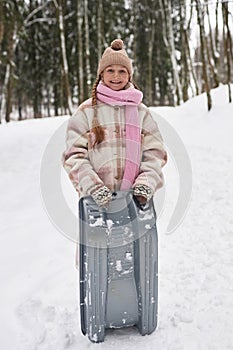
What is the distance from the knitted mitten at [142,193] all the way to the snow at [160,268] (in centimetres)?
85

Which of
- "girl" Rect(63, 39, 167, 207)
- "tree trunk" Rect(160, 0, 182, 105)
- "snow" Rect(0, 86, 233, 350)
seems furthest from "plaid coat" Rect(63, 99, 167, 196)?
"tree trunk" Rect(160, 0, 182, 105)

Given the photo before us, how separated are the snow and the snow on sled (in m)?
0.20

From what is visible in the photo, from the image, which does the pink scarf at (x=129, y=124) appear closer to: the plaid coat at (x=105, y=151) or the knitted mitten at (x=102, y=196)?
the plaid coat at (x=105, y=151)

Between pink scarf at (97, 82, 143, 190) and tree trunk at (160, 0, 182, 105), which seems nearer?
pink scarf at (97, 82, 143, 190)

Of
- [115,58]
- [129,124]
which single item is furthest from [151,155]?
[115,58]

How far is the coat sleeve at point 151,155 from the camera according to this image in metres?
2.42

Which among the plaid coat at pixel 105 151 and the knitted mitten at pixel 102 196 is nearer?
the knitted mitten at pixel 102 196

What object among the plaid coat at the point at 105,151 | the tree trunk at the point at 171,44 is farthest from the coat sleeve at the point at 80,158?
the tree trunk at the point at 171,44

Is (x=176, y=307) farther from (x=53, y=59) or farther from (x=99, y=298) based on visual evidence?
(x=53, y=59)

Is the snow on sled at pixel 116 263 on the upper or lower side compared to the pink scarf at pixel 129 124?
lower

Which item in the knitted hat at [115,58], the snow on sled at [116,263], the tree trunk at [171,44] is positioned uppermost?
the tree trunk at [171,44]

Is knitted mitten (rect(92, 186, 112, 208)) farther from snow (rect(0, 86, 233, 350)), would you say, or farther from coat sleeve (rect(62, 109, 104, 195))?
snow (rect(0, 86, 233, 350))

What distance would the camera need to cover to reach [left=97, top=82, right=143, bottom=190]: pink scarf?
7.97 feet

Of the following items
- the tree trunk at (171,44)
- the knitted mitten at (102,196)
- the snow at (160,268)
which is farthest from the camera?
the tree trunk at (171,44)
